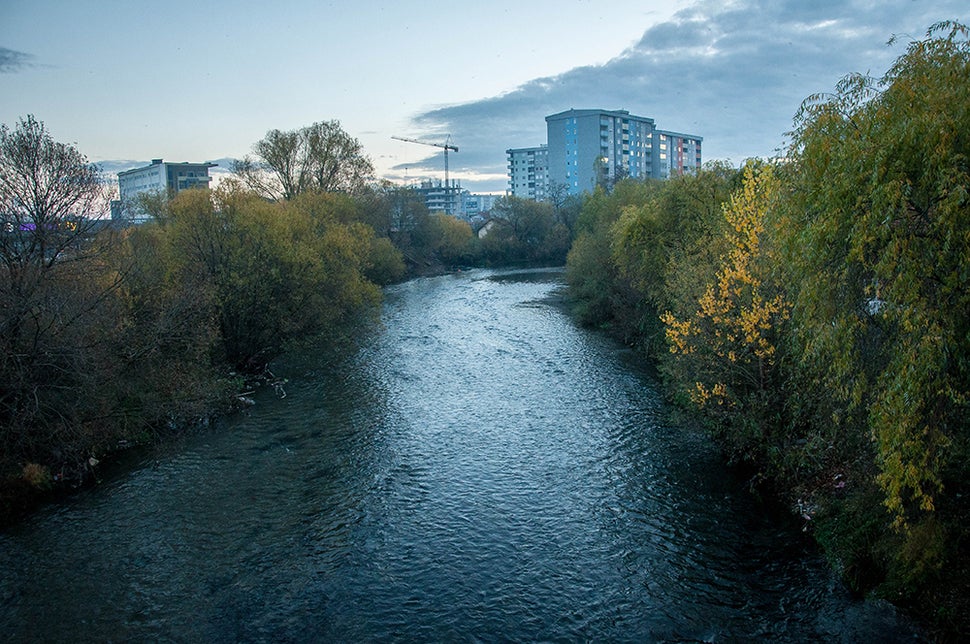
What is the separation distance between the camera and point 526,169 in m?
193

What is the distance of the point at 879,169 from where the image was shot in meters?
8.61

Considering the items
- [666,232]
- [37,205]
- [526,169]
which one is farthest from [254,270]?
[526,169]

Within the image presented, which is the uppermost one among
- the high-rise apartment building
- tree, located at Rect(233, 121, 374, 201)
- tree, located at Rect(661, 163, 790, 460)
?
the high-rise apartment building

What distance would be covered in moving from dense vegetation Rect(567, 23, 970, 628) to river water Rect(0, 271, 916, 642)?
4.48 ft

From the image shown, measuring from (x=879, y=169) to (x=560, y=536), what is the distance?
389 inches

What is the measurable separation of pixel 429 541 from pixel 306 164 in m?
47.8

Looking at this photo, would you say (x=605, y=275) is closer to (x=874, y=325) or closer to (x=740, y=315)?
(x=740, y=315)

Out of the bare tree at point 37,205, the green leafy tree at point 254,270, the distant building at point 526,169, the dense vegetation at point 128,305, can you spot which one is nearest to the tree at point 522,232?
the dense vegetation at point 128,305

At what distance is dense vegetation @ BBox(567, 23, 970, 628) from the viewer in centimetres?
851

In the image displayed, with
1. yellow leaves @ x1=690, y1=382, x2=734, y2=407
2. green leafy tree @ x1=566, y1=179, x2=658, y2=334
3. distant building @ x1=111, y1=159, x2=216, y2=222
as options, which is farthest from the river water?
distant building @ x1=111, y1=159, x2=216, y2=222

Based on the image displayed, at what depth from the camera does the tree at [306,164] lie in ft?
174

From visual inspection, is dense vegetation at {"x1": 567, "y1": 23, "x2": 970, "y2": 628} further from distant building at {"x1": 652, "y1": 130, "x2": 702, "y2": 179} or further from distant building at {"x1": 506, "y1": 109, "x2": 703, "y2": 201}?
distant building at {"x1": 652, "y1": 130, "x2": 702, "y2": 179}

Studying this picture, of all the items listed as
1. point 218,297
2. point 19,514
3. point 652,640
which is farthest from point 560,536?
point 218,297

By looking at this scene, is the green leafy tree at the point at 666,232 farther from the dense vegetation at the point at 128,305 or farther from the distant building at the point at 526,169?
the distant building at the point at 526,169
